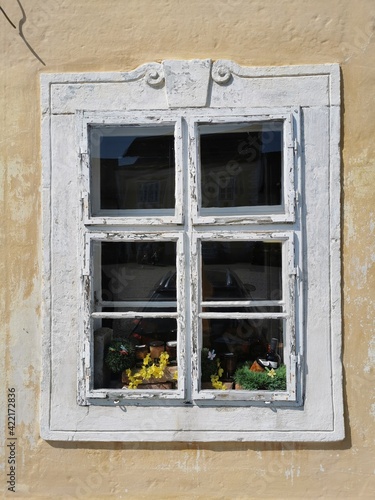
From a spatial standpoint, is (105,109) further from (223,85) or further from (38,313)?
(38,313)

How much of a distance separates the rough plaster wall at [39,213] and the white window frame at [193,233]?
9 centimetres

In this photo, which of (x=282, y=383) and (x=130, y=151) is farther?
→ (x=130, y=151)

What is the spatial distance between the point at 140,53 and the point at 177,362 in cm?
189

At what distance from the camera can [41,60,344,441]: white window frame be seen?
3.00 meters

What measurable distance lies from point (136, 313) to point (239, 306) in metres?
0.63

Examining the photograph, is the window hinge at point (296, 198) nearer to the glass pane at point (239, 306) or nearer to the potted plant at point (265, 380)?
the glass pane at point (239, 306)

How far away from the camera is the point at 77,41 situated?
3.12 metres

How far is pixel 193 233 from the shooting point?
303 cm

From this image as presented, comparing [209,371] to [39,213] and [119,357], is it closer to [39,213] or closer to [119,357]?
[119,357]

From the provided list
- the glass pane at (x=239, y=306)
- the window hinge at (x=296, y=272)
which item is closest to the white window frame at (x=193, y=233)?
the window hinge at (x=296, y=272)

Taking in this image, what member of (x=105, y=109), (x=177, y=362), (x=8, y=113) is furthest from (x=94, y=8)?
(x=177, y=362)

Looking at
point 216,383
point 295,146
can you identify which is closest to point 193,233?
point 295,146

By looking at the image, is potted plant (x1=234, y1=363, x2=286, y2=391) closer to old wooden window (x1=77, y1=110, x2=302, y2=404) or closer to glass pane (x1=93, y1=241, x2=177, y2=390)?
old wooden window (x1=77, y1=110, x2=302, y2=404)

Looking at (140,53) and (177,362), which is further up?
(140,53)
